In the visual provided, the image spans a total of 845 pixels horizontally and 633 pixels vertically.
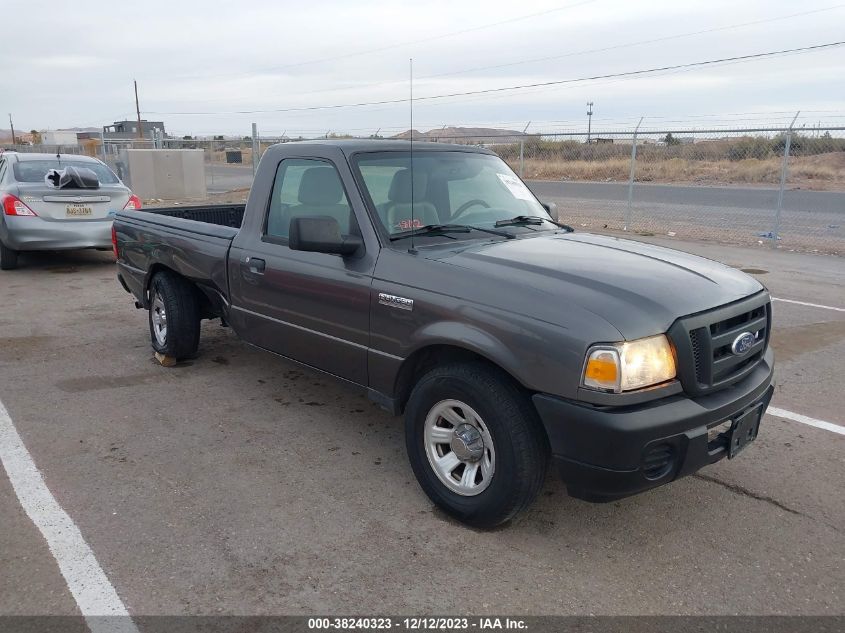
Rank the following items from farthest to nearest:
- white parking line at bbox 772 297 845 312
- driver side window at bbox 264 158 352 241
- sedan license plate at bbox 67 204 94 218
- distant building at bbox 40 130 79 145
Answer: distant building at bbox 40 130 79 145, sedan license plate at bbox 67 204 94 218, white parking line at bbox 772 297 845 312, driver side window at bbox 264 158 352 241

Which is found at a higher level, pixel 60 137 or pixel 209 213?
pixel 60 137

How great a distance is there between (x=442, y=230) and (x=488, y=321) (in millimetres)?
973

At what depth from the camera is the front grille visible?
2.92 meters

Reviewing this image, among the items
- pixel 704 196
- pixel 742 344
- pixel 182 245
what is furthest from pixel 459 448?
pixel 704 196

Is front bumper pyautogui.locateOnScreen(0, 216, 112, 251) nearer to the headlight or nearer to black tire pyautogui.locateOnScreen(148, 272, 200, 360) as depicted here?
black tire pyautogui.locateOnScreen(148, 272, 200, 360)

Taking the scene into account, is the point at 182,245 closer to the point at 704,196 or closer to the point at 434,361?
the point at 434,361

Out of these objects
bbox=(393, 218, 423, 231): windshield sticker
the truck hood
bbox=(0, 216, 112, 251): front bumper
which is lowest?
bbox=(0, 216, 112, 251): front bumper

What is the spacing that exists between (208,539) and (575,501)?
1862 millimetres

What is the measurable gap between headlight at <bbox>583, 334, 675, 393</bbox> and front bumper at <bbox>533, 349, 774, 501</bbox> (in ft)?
0.32

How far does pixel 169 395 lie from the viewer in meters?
5.12

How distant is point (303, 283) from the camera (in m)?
4.09

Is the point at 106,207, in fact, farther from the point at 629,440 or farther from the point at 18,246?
the point at 629,440

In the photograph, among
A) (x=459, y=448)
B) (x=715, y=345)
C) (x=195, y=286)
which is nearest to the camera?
(x=715, y=345)

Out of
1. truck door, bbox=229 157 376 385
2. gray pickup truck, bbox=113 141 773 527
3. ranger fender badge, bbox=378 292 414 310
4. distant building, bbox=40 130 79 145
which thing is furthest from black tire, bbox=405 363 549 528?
distant building, bbox=40 130 79 145
